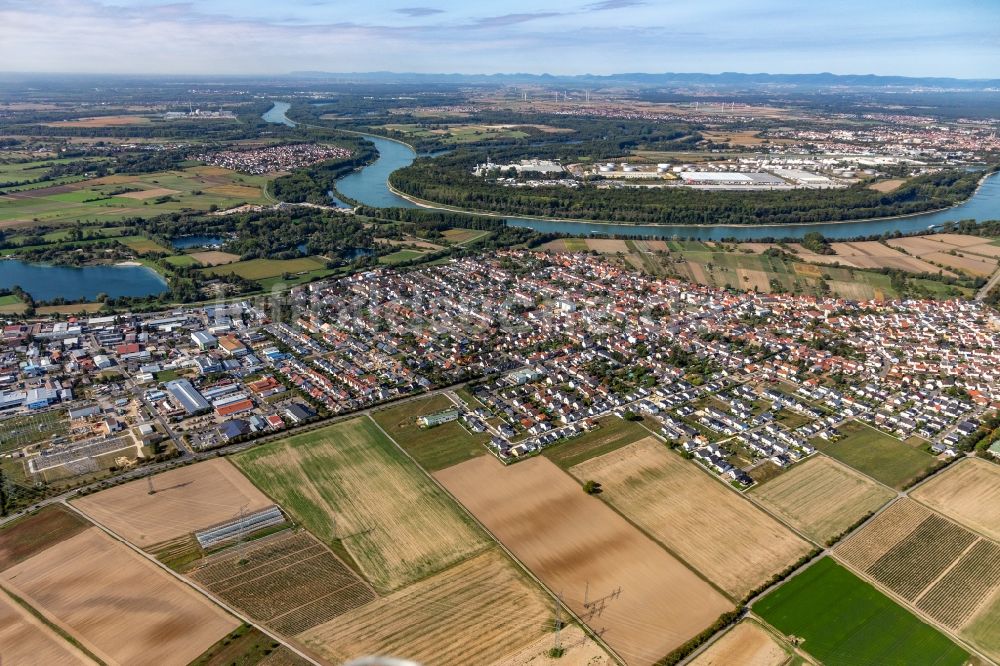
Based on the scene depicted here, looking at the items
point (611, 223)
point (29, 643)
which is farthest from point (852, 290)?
point (29, 643)

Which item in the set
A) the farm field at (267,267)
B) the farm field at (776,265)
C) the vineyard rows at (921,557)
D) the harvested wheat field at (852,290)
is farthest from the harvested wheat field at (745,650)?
the farm field at (267,267)

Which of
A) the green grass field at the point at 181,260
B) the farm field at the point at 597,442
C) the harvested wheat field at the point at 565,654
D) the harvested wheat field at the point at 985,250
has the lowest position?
the harvested wheat field at the point at 565,654

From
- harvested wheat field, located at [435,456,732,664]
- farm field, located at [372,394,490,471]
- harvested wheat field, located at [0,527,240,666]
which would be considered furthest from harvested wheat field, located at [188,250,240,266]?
harvested wheat field, located at [435,456,732,664]

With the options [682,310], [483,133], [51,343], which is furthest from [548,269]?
[483,133]

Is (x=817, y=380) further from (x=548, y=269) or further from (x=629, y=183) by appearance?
(x=629, y=183)

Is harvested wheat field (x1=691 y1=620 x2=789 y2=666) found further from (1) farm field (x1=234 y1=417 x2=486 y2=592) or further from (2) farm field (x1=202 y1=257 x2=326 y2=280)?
(2) farm field (x1=202 y1=257 x2=326 y2=280)

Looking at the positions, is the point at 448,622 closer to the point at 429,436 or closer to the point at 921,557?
the point at 429,436

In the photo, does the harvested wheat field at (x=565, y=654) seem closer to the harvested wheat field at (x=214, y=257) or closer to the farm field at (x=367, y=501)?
the farm field at (x=367, y=501)
